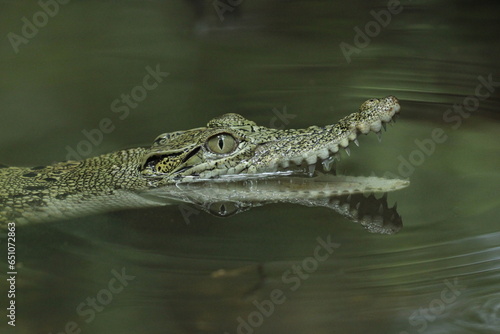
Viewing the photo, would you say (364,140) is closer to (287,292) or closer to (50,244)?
(287,292)

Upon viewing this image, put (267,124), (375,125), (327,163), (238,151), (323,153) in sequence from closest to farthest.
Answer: (375,125), (323,153), (327,163), (238,151), (267,124)

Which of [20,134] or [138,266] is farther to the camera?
[20,134]

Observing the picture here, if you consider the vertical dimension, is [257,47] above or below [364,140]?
above

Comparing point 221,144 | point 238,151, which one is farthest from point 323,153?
point 221,144

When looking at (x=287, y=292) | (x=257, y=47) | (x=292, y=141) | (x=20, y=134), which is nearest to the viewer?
(x=287, y=292)

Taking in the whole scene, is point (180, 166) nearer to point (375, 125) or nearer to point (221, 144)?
point (221, 144)

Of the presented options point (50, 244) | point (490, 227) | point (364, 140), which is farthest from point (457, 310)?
point (50, 244)

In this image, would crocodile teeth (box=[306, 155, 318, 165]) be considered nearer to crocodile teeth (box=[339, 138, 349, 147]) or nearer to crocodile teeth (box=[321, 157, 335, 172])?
crocodile teeth (box=[321, 157, 335, 172])

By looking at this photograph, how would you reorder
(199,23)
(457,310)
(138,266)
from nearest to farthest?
(457,310)
(138,266)
(199,23)
